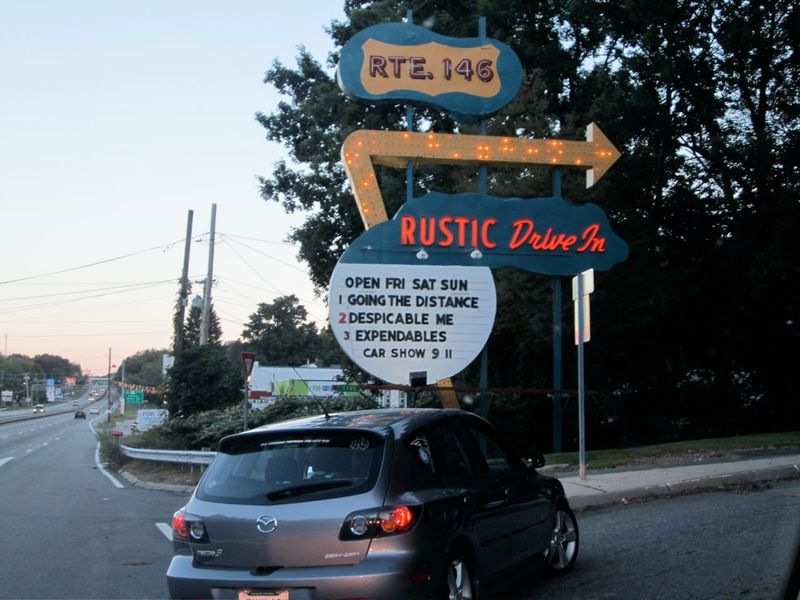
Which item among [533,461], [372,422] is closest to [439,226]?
[533,461]

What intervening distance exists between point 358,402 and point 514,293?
4.82 metres

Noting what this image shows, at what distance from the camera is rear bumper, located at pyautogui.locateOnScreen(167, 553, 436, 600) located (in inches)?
219

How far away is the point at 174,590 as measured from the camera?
6.01 metres

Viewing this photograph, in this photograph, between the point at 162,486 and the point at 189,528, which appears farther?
the point at 162,486

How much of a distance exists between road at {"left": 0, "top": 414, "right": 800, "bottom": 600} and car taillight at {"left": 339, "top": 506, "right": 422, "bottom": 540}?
2.28 m

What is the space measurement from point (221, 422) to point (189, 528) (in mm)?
20638

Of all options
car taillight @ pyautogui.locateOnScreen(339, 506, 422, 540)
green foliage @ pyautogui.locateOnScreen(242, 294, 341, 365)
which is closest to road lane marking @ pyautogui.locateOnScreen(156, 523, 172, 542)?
car taillight @ pyautogui.locateOnScreen(339, 506, 422, 540)

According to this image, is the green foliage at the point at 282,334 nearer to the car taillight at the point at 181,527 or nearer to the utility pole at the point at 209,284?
the utility pole at the point at 209,284

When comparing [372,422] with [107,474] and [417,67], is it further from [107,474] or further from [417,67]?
[107,474]

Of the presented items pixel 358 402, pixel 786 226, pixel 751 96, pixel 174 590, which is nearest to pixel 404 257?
pixel 358 402

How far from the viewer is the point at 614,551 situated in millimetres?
8664

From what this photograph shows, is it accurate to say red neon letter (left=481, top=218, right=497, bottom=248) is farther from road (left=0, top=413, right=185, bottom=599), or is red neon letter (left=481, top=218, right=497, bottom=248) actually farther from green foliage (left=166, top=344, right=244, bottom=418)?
green foliage (left=166, top=344, right=244, bottom=418)

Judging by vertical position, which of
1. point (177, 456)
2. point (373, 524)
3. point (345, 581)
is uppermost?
point (373, 524)

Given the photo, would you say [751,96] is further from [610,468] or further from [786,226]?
[610,468]
